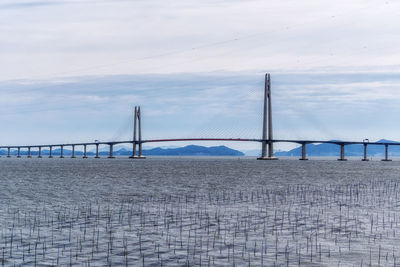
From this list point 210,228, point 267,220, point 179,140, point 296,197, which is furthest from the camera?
point 179,140

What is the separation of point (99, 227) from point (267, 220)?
27.0 feet

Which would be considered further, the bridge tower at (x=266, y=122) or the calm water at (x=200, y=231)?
the bridge tower at (x=266, y=122)

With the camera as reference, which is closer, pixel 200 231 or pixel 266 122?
pixel 200 231

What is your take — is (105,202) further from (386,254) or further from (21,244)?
(386,254)

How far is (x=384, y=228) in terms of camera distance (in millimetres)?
26766

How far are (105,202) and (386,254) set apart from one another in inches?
866

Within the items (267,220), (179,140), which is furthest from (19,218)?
(179,140)

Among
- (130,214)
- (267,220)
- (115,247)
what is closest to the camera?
(115,247)

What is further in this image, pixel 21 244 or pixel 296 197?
pixel 296 197

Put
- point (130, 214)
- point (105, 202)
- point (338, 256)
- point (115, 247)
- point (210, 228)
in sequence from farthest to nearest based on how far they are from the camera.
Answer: point (105, 202) → point (130, 214) → point (210, 228) → point (115, 247) → point (338, 256)

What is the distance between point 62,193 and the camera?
4762cm

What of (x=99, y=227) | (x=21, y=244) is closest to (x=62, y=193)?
(x=99, y=227)

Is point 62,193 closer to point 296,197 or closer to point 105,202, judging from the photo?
point 105,202

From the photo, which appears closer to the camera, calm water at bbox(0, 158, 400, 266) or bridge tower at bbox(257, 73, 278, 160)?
calm water at bbox(0, 158, 400, 266)
